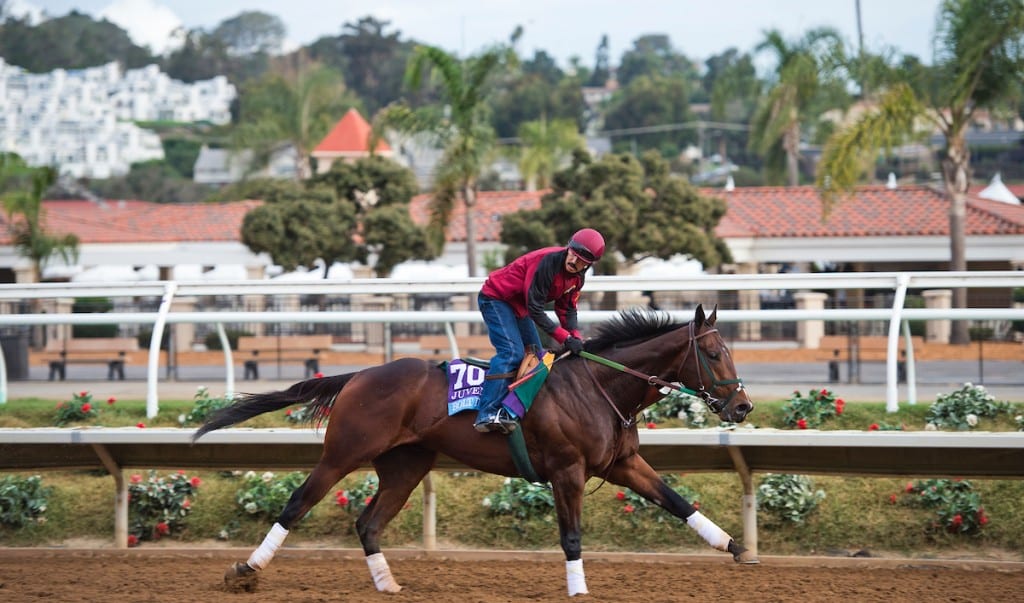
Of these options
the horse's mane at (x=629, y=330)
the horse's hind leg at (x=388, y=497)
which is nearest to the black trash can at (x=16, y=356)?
the horse's hind leg at (x=388, y=497)

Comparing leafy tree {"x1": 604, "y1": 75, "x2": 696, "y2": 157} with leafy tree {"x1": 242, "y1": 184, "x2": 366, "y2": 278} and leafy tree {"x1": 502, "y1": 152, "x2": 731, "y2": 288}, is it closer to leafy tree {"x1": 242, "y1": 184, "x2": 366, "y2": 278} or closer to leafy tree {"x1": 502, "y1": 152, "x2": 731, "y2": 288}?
leafy tree {"x1": 242, "y1": 184, "x2": 366, "y2": 278}

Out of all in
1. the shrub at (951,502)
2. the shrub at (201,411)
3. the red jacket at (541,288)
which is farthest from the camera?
the shrub at (201,411)

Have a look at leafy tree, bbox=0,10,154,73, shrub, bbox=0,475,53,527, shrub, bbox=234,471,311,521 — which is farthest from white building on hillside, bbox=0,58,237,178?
shrub, bbox=234,471,311,521

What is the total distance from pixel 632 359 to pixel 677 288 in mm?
2031

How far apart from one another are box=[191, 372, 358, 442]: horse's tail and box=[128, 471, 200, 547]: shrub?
5.24 feet

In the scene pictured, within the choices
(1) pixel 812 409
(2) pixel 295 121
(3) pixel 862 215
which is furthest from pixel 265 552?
(2) pixel 295 121

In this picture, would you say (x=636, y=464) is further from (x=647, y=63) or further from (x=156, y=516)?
(x=647, y=63)

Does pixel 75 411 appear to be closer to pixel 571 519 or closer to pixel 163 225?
pixel 571 519

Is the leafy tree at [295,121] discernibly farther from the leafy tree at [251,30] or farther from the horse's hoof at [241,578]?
the leafy tree at [251,30]

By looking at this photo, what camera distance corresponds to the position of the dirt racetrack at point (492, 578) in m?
6.47

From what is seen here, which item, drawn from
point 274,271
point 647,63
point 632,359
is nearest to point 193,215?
point 274,271

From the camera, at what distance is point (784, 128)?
111ft

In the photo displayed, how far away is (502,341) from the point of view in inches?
263

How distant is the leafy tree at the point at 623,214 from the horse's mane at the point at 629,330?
1756cm
